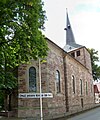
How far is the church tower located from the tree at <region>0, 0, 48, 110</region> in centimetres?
3451

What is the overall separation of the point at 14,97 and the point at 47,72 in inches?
177

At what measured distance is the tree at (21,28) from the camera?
1558 centimetres

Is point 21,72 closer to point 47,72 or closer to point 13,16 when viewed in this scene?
point 47,72

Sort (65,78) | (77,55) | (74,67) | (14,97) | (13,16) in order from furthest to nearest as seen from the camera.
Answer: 1. (77,55)
2. (74,67)
3. (65,78)
4. (14,97)
5. (13,16)

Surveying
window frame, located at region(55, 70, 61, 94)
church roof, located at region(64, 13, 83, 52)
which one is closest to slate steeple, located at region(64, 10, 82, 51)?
church roof, located at region(64, 13, 83, 52)

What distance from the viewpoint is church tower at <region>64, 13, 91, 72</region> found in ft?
170

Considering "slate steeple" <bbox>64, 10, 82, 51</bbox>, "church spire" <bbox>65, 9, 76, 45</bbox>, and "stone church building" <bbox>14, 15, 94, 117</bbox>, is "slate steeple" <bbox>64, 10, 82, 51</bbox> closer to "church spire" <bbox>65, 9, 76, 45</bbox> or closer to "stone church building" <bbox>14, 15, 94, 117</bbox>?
"church spire" <bbox>65, 9, 76, 45</bbox>

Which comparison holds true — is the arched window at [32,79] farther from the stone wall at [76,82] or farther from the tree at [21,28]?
the stone wall at [76,82]

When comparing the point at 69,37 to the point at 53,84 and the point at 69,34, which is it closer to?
the point at 69,34

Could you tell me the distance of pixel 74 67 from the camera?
3825 centimetres

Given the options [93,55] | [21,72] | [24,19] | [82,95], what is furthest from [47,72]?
[93,55]

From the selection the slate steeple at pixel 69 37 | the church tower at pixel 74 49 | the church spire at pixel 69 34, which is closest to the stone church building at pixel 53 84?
the church tower at pixel 74 49

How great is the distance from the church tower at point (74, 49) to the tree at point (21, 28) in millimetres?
34506

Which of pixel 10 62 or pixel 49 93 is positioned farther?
pixel 49 93
